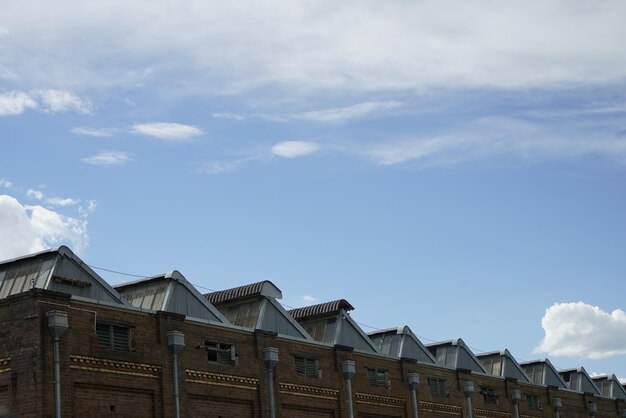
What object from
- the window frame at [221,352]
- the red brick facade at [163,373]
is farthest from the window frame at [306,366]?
the window frame at [221,352]

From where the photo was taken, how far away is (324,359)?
47.3 metres

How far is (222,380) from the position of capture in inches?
1619

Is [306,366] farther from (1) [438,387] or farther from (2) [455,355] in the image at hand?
(2) [455,355]

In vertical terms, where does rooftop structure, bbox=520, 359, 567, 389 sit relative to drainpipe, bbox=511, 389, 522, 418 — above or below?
above

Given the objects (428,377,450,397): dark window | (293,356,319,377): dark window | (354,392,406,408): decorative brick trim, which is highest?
(428,377,450,397): dark window

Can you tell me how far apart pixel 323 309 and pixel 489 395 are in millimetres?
14738

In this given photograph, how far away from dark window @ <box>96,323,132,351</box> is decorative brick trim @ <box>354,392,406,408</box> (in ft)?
49.6

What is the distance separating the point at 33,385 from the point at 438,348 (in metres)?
32.8

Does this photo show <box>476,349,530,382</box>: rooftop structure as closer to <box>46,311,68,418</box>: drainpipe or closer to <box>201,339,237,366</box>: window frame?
<box>201,339,237,366</box>: window frame

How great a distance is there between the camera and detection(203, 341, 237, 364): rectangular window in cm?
4097

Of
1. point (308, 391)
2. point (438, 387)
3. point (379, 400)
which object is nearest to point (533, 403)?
point (438, 387)

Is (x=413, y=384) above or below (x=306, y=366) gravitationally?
above

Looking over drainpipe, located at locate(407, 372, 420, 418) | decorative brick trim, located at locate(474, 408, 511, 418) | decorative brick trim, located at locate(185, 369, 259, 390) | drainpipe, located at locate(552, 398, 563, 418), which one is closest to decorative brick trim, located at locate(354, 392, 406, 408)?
drainpipe, located at locate(407, 372, 420, 418)

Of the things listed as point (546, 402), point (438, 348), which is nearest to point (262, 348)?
point (438, 348)
